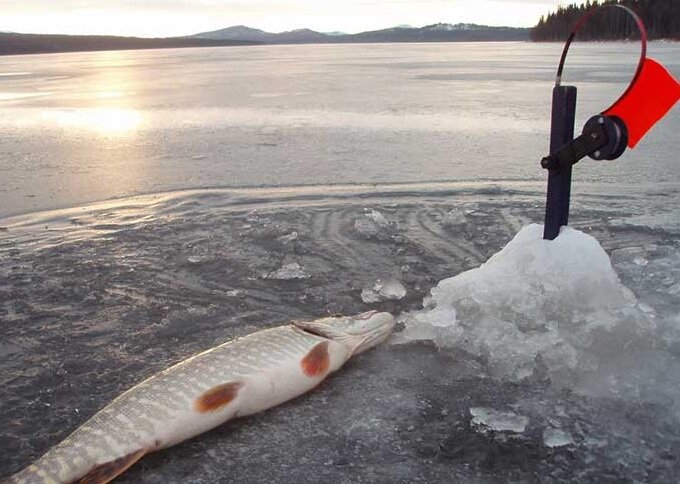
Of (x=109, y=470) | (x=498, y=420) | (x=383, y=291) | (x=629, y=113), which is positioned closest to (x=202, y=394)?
(x=109, y=470)

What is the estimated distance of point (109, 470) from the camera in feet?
8.30

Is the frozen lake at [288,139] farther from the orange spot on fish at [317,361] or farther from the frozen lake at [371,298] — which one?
the orange spot on fish at [317,361]

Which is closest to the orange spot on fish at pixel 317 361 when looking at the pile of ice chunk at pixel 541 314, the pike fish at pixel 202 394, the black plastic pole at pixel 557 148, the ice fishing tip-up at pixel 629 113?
the pike fish at pixel 202 394

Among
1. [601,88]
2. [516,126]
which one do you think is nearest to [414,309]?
[516,126]

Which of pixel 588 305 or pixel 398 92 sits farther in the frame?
pixel 398 92

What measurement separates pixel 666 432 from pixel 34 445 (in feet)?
8.61

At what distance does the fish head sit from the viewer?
11.4 feet

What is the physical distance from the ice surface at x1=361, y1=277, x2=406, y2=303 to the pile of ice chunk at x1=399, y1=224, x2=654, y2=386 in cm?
34

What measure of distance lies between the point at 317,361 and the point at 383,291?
1.21 m

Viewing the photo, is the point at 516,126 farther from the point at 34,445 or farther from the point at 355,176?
the point at 34,445

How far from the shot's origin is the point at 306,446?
279 centimetres

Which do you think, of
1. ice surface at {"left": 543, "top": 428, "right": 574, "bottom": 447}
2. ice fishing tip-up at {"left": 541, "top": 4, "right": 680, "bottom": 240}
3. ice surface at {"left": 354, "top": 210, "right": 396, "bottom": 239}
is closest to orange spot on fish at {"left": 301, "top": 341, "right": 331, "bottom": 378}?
ice surface at {"left": 543, "top": 428, "right": 574, "bottom": 447}

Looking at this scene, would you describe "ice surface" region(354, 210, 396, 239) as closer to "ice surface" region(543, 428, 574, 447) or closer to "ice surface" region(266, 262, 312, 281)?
"ice surface" region(266, 262, 312, 281)

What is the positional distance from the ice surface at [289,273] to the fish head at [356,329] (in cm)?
98
